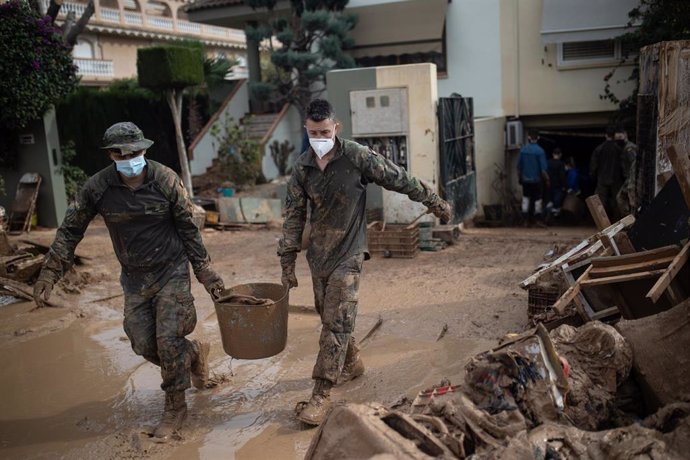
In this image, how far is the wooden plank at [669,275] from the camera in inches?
154

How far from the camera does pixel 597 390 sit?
11.9 feet

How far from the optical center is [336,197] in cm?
451

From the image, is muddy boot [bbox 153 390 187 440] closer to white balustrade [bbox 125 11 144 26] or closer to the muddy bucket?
the muddy bucket

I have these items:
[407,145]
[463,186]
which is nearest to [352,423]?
[407,145]

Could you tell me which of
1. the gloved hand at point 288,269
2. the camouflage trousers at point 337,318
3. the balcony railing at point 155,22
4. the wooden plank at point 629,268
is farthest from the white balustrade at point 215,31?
the wooden plank at point 629,268

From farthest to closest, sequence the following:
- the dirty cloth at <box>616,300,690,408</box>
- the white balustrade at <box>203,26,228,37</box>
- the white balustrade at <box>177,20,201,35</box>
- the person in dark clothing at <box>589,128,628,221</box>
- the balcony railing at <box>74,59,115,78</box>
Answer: the white balustrade at <box>203,26,228,37</box>
the white balustrade at <box>177,20,201,35</box>
the balcony railing at <box>74,59,115,78</box>
the person in dark clothing at <box>589,128,628,221</box>
the dirty cloth at <box>616,300,690,408</box>

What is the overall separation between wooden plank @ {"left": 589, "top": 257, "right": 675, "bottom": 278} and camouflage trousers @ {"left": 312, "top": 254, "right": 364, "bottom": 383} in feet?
5.70

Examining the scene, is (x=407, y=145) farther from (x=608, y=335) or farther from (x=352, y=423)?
(x=352, y=423)

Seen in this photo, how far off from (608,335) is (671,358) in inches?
14.2

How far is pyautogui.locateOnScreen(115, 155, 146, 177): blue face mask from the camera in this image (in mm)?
4219

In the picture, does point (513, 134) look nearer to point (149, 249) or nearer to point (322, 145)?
point (322, 145)

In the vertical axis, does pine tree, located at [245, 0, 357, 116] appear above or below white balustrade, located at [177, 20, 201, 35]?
below

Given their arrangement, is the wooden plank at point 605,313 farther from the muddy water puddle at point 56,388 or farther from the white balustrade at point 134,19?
the white balustrade at point 134,19

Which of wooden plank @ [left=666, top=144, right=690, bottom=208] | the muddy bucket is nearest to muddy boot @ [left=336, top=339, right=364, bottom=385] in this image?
the muddy bucket
